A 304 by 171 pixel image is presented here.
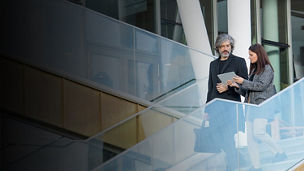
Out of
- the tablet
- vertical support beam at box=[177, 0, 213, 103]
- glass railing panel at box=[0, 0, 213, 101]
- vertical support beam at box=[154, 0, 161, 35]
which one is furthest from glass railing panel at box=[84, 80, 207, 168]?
vertical support beam at box=[154, 0, 161, 35]

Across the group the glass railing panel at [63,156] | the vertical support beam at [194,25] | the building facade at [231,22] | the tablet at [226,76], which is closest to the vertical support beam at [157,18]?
the building facade at [231,22]

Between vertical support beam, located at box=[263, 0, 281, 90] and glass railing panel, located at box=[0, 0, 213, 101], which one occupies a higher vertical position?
vertical support beam, located at box=[263, 0, 281, 90]

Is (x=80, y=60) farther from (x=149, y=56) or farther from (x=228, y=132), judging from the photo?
(x=228, y=132)

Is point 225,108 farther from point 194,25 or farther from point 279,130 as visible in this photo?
point 194,25

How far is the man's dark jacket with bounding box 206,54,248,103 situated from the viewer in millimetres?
5340

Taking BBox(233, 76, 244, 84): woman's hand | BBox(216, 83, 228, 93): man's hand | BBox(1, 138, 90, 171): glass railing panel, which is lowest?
BBox(1, 138, 90, 171): glass railing panel

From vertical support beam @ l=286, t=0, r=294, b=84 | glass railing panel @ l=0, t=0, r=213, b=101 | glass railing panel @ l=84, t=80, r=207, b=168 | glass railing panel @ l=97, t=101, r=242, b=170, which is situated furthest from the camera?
vertical support beam @ l=286, t=0, r=294, b=84

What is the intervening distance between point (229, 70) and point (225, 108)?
1.72 ft

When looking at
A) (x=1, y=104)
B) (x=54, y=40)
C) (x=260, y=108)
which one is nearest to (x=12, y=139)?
(x=1, y=104)

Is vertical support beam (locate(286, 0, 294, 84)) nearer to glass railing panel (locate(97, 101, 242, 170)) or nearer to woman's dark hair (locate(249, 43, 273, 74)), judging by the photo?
woman's dark hair (locate(249, 43, 273, 74))

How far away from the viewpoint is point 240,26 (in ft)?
25.8

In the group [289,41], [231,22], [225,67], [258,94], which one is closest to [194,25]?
[231,22]

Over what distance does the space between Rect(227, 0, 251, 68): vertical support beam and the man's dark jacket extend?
2.46 m

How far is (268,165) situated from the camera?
17.3 feet
